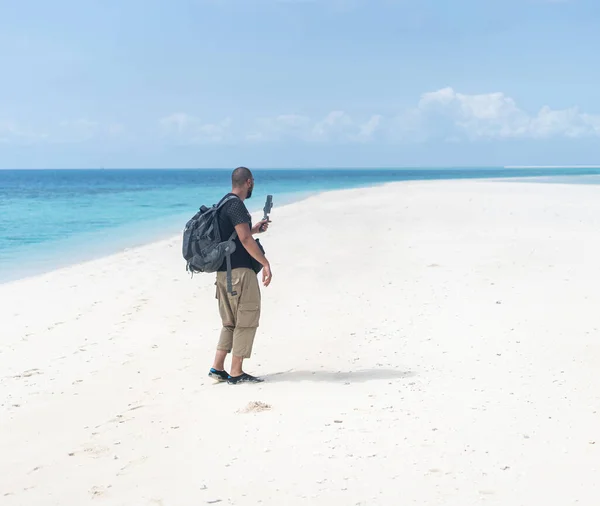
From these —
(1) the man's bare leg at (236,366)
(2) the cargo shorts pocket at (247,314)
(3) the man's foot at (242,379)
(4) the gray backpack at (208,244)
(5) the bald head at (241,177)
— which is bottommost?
(3) the man's foot at (242,379)

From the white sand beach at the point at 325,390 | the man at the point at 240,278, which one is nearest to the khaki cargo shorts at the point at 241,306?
the man at the point at 240,278

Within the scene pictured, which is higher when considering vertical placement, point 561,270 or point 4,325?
point 561,270

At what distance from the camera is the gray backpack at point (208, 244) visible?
5637mm

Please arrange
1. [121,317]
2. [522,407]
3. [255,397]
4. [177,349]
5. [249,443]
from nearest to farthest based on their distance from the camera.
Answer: [249,443] < [522,407] < [255,397] < [177,349] < [121,317]

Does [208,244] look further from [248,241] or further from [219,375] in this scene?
[219,375]

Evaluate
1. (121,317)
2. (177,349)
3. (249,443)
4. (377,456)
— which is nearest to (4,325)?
(121,317)

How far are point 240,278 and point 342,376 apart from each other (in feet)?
4.29

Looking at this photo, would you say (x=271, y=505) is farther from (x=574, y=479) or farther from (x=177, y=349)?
(x=177, y=349)

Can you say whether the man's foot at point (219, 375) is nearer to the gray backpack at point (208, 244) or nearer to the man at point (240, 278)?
the man at point (240, 278)

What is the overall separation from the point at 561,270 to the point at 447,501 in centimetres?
753

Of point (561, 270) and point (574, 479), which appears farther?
point (561, 270)

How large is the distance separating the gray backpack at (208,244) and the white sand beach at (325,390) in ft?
3.64

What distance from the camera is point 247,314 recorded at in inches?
228

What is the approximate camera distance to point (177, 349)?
7.50m
